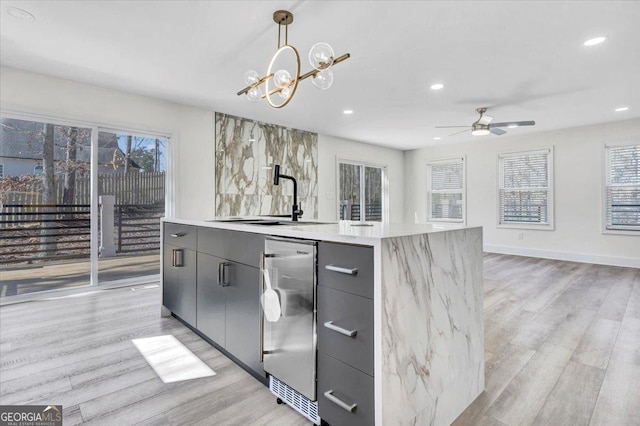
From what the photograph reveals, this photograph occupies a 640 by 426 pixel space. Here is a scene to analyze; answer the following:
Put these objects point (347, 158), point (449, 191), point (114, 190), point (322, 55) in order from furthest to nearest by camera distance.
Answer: point (449, 191) < point (347, 158) < point (114, 190) < point (322, 55)

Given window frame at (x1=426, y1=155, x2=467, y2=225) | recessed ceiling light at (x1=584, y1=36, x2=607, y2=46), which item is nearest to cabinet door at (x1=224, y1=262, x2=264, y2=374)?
recessed ceiling light at (x1=584, y1=36, x2=607, y2=46)

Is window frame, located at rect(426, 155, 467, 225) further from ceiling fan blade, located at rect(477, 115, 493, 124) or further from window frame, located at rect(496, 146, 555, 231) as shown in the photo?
ceiling fan blade, located at rect(477, 115, 493, 124)

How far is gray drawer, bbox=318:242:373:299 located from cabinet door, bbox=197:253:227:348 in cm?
100

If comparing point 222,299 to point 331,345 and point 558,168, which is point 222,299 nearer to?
point 331,345

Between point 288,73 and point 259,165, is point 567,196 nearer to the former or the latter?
point 259,165

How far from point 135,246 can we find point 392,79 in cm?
407

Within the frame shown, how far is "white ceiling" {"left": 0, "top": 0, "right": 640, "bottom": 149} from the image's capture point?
7.88 feet

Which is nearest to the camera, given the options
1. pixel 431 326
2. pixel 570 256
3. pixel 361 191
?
pixel 431 326

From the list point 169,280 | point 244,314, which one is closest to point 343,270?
point 244,314

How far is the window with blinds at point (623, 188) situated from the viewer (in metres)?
5.41

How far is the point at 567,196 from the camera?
6.07 metres

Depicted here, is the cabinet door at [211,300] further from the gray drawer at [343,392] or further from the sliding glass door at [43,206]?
the sliding glass door at [43,206]

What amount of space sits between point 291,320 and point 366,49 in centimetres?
260

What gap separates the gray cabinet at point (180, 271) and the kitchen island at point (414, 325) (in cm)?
106
